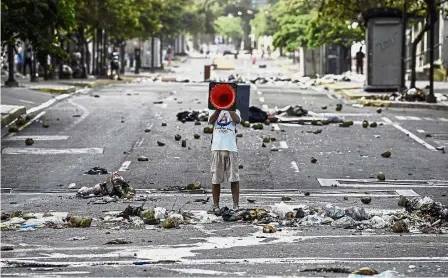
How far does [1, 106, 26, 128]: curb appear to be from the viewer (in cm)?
2972

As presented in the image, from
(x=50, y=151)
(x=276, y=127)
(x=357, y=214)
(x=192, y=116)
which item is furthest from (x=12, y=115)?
(x=357, y=214)

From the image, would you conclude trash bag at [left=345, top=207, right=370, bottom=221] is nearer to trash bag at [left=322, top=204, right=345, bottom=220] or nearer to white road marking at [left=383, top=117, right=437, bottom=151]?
trash bag at [left=322, top=204, right=345, bottom=220]

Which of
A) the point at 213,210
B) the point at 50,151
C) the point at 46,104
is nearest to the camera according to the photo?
the point at 213,210

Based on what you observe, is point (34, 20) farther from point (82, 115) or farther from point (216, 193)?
point (216, 193)

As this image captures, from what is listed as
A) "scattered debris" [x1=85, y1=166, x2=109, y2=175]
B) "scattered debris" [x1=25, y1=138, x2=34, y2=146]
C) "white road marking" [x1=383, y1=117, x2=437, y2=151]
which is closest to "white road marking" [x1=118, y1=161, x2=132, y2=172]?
"scattered debris" [x1=85, y1=166, x2=109, y2=175]

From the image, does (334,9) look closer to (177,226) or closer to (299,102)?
(299,102)

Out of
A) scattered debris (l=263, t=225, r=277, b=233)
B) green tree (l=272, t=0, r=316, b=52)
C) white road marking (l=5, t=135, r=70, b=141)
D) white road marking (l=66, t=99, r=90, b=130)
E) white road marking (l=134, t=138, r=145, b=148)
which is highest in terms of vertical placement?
green tree (l=272, t=0, r=316, b=52)

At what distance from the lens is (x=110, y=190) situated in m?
17.3

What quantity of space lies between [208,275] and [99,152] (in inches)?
547

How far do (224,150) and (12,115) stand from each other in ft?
55.3

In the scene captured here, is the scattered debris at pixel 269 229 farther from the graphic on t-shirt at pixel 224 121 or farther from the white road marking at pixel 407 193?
the white road marking at pixel 407 193

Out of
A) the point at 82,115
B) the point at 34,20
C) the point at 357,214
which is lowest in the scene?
the point at 357,214

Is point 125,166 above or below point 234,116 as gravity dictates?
below

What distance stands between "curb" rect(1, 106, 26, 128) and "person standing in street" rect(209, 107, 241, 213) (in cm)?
1456
